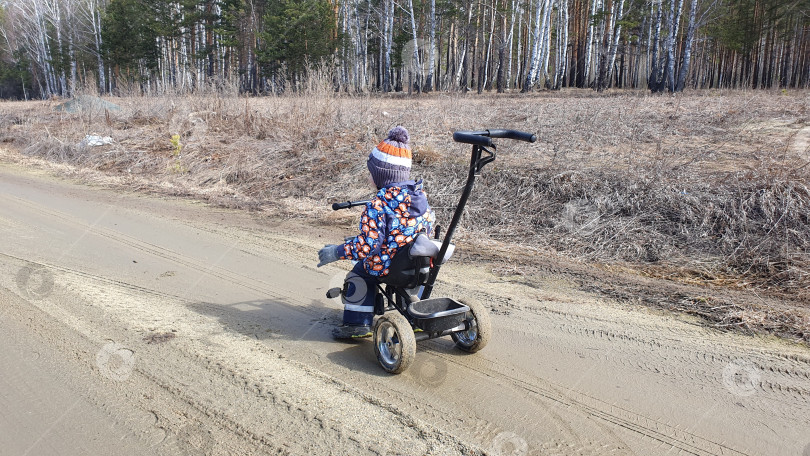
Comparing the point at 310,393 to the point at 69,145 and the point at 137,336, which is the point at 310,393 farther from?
the point at 69,145

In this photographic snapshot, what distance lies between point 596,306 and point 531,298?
1.95 feet

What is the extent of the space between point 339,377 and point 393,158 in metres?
1.55

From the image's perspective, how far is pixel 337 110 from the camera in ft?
45.2

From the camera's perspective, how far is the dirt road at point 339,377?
2.95m

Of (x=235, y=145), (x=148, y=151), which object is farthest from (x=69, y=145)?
(x=235, y=145)

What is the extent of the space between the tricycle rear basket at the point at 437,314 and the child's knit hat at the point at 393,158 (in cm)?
90

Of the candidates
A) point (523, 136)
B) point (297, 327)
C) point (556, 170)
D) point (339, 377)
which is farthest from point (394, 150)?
point (556, 170)

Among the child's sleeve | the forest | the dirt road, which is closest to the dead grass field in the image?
the dirt road

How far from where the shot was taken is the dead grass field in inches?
239

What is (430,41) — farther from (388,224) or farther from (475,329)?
(475,329)

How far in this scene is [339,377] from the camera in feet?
12.0

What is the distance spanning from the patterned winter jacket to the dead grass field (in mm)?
2538

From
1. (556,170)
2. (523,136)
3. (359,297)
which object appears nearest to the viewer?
(523,136)

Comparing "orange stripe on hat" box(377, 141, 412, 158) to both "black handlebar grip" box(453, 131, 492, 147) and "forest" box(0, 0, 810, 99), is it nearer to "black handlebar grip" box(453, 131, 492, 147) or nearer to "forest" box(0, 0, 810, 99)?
"black handlebar grip" box(453, 131, 492, 147)
